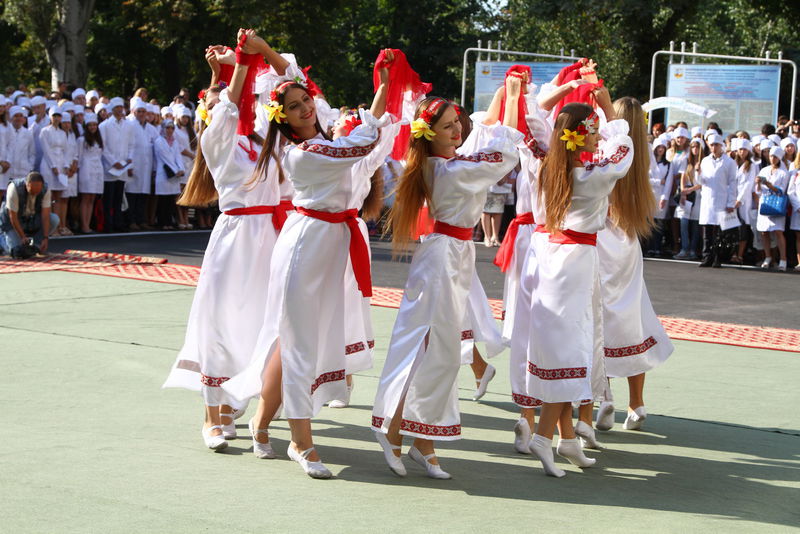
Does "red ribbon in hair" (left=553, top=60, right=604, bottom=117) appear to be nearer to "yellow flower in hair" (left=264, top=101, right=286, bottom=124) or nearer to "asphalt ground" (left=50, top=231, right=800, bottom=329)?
"yellow flower in hair" (left=264, top=101, right=286, bottom=124)

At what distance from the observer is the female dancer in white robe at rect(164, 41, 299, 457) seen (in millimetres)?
5594

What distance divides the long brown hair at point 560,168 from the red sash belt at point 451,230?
1.48ft

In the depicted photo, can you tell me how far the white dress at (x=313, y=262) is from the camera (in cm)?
501

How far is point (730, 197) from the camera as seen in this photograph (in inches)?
598

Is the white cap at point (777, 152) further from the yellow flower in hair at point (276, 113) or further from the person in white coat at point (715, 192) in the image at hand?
the yellow flower in hair at point (276, 113)

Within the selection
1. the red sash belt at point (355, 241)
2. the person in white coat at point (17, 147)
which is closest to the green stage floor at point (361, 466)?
the red sash belt at point (355, 241)

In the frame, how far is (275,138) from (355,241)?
2.14 ft

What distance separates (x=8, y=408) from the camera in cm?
604

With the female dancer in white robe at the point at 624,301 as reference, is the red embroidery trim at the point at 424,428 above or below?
below

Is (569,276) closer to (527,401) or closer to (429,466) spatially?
(527,401)

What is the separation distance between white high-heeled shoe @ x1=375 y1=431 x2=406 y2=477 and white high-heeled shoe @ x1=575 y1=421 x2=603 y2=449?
3.43 ft

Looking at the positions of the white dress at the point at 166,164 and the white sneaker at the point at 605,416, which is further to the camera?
the white dress at the point at 166,164

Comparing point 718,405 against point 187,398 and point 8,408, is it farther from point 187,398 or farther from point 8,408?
point 8,408

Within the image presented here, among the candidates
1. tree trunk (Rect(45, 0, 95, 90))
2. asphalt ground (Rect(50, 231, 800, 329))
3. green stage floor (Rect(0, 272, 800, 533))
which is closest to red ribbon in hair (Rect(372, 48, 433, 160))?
green stage floor (Rect(0, 272, 800, 533))
